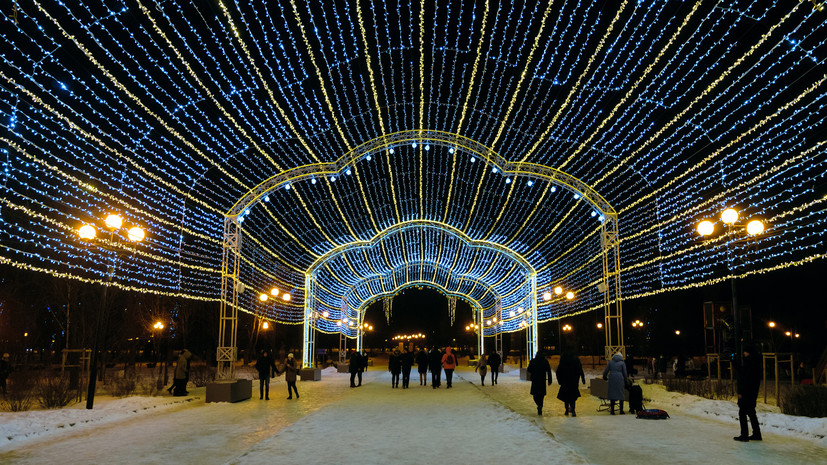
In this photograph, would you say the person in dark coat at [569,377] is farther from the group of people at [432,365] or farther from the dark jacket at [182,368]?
the dark jacket at [182,368]

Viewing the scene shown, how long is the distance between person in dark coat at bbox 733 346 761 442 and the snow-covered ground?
11.8 inches

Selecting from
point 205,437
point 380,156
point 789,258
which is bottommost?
point 205,437

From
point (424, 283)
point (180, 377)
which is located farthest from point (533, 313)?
point (424, 283)

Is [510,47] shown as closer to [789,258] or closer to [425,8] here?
[425,8]

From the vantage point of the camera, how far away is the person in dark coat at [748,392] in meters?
9.35

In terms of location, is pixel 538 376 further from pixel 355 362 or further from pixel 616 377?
pixel 355 362

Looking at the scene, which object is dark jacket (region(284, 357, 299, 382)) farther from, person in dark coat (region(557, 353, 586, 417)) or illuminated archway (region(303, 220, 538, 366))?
illuminated archway (region(303, 220, 538, 366))

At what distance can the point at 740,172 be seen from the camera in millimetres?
17641

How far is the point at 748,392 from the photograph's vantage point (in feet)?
30.9

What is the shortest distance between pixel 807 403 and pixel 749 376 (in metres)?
3.51

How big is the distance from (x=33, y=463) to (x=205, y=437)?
2675 millimetres

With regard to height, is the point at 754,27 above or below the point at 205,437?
above

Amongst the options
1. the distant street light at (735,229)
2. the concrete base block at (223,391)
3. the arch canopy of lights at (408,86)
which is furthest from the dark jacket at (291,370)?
the distant street light at (735,229)

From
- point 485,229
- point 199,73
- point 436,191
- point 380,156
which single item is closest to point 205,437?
point 199,73
